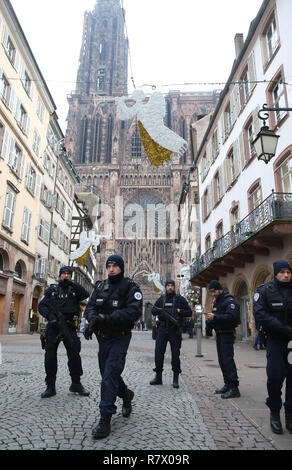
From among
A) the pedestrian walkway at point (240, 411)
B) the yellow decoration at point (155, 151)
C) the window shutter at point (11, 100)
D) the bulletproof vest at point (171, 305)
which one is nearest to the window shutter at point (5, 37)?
the window shutter at point (11, 100)

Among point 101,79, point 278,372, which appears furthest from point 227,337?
point 101,79

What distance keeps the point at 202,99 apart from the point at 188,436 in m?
60.7

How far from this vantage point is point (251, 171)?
54.1ft

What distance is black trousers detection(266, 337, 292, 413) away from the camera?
3.76 meters

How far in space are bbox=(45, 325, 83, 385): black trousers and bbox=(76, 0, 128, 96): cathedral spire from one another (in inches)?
2545

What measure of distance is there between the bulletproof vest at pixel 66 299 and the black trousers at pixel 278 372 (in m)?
2.83

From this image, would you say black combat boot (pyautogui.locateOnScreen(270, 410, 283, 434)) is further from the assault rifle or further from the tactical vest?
the assault rifle

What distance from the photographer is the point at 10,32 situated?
63.9 ft

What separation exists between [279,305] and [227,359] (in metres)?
2.05

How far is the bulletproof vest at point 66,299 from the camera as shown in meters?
5.39

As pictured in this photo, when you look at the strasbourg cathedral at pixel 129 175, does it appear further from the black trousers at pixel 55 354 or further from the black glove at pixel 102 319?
the black glove at pixel 102 319

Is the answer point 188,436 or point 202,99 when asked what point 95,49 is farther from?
point 188,436

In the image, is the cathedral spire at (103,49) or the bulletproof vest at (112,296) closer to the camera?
the bulletproof vest at (112,296)

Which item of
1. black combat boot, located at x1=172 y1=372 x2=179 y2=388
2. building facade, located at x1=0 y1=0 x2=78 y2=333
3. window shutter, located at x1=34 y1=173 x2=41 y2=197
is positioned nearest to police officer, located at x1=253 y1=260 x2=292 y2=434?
black combat boot, located at x1=172 y1=372 x2=179 y2=388
